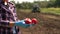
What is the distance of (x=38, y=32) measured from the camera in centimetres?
844

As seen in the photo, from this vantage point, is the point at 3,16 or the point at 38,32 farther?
the point at 38,32

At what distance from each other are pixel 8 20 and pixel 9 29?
0.32 ft

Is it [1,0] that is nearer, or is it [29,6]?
[1,0]

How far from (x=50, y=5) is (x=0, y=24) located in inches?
1006

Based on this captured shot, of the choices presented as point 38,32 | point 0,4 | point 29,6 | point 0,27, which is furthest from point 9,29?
point 29,6

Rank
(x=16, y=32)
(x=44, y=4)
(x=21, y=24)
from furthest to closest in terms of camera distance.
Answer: (x=44, y=4) → (x=16, y=32) → (x=21, y=24)

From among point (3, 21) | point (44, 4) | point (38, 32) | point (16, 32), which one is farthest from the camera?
point (44, 4)

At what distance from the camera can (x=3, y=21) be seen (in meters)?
2.12

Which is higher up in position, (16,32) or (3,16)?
(3,16)

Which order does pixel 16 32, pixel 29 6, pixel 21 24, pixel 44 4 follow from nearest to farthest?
1. pixel 21 24
2. pixel 16 32
3. pixel 29 6
4. pixel 44 4

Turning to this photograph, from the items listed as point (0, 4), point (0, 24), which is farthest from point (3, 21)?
point (0, 4)

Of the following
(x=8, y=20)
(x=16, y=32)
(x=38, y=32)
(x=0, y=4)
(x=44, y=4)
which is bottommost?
(x=44, y=4)

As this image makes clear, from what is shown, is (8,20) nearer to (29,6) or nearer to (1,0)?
(1,0)

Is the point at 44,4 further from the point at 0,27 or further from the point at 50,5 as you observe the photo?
the point at 0,27
